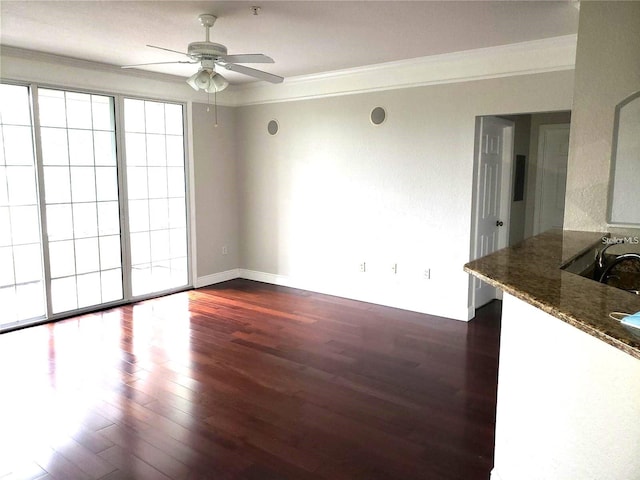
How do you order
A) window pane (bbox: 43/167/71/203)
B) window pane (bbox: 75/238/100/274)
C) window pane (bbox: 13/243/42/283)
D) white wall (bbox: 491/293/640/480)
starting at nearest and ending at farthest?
white wall (bbox: 491/293/640/480)
window pane (bbox: 13/243/42/283)
window pane (bbox: 43/167/71/203)
window pane (bbox: 75/238/100/274)

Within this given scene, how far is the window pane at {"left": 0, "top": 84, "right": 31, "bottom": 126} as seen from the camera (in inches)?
174

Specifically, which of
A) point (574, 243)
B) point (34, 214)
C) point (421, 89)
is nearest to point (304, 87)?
point (421, 89)

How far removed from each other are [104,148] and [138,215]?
85cm

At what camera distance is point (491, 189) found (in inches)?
199

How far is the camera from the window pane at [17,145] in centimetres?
445

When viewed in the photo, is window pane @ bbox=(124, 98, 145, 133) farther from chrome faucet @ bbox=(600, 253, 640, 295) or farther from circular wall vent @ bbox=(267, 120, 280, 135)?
chrome faucet @ bbox=(600, 253, 640, 295)

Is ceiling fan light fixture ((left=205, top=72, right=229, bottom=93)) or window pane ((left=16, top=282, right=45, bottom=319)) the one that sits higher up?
ceiling fan light fixture ((left=205, top=72, right=229, bottom=93))

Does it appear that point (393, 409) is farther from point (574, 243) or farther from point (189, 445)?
point (574, 243)

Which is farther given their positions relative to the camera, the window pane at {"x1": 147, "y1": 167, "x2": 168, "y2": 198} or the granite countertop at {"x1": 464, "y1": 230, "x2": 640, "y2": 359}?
the window pane at {"x1": 147, "y1": 167, "x2": 168, "y2": 198}

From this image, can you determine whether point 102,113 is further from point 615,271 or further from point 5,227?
point 615,271

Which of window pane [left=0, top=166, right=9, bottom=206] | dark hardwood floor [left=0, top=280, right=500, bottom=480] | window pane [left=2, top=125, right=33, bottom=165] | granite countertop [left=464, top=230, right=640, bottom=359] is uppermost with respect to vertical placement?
→ window pane [left=2, top=125, right=33, bottom=165]

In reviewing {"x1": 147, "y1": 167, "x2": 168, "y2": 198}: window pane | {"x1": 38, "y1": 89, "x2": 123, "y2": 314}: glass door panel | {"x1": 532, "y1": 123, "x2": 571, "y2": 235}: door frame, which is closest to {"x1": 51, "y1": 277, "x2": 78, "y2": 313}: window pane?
{"x1": 38, "y1": 89, "x2": 123, "y2": 314}: glass door panel

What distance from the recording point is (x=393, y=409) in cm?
307

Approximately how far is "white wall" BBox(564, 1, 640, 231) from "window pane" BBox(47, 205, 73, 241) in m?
A: 4.67
